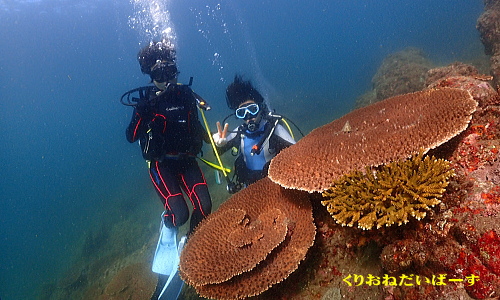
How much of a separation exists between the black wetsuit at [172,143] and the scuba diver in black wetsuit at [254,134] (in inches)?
29.1

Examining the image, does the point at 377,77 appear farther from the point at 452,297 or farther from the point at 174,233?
the point at 452,297

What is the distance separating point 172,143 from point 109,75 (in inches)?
5954

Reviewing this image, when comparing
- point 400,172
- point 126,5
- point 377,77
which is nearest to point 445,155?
point 400,172

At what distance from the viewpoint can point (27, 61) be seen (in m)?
77.8

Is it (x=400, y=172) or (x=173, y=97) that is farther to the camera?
(x=173, y=97)

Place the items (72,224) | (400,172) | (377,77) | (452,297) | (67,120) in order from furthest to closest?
(67,120) → (72,224) → (377,77) → (400,172) → (452,297)

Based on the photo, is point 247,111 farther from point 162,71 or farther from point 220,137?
point 162,71

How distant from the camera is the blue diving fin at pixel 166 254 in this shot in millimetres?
5566

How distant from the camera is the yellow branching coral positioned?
2.05m

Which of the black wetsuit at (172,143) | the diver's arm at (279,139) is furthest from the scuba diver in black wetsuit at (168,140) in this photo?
the diver's arm at (279,139)

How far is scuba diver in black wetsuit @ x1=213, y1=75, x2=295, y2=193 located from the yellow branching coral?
3.47 metres

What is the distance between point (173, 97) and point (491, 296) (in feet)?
19.3

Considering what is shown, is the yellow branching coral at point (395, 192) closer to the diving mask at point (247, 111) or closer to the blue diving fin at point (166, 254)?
the diving mask at point (247, 111)

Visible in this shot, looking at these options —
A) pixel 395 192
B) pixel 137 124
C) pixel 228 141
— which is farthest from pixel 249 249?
pixel 137 124
